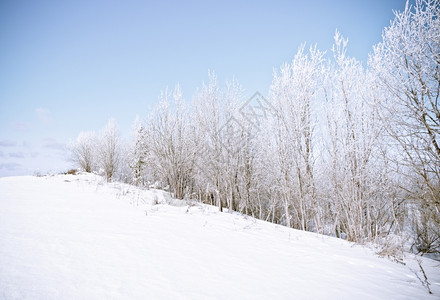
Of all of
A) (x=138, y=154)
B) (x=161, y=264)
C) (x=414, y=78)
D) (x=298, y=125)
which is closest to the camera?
(x=161, y=264)

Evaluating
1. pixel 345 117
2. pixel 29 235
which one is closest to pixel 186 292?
pixel 29 235

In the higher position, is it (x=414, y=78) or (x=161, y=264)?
(x=414, y=78)

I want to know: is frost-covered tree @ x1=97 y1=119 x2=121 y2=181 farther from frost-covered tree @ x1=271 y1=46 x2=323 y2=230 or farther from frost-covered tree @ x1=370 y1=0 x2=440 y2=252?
frost-covered tree @ x1=370 y1=0 x2=440 y2=252

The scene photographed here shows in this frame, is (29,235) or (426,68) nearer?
(29,235)

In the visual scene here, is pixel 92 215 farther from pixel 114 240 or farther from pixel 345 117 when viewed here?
pixel 345 117

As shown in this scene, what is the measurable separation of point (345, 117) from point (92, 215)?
785 cm

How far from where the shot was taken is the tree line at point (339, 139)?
5.10m

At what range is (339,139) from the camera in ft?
23.0

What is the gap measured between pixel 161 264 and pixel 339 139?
22.8 feet

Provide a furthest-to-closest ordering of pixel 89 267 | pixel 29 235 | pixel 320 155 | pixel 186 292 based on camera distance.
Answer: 1. pixel 320 155
2. pixel 29 235
3. pixel 89 267
4. pixel 186 292

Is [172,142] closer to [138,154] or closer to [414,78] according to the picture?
[414,78]

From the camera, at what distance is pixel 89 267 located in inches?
81.7

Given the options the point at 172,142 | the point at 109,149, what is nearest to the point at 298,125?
the point at 172,142

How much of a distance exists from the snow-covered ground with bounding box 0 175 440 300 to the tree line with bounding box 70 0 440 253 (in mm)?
2540
